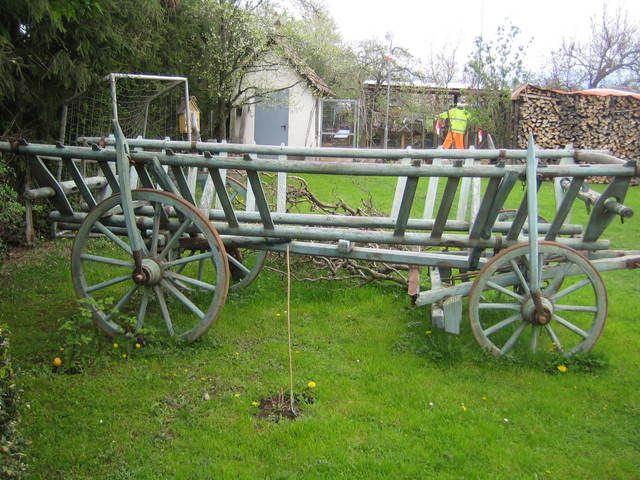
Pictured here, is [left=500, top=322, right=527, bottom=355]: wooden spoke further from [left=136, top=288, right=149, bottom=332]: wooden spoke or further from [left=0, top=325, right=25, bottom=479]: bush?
[left=0, top=325, right=25, bottom=479]: bush

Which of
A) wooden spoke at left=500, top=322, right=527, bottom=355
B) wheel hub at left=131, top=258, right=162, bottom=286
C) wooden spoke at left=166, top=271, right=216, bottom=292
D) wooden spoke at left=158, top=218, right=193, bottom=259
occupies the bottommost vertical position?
wooden spoke at left=500, top=322, right=527, bottom=355

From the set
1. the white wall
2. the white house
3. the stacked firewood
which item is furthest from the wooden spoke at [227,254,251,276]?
the white wall

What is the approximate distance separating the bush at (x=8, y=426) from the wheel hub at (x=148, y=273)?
1.51 metres

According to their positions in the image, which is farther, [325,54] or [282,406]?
[325,54]

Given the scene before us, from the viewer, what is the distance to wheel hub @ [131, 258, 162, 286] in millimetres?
4078

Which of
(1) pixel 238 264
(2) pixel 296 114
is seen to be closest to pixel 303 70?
(2) pixel 296 114

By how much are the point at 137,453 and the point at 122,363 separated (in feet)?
3.61

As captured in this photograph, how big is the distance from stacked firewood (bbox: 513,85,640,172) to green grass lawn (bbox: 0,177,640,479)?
1293cm

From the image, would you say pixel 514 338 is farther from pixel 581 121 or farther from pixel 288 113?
pixel 288 113

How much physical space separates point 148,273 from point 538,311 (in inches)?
101

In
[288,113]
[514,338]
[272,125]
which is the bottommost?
[514,338]

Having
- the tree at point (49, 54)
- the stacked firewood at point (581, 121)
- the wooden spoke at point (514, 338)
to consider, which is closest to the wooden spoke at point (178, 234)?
the wooden spoke at point (514, 338)

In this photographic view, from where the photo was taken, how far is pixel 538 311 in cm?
389

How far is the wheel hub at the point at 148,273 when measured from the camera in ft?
Answer: 13.4
